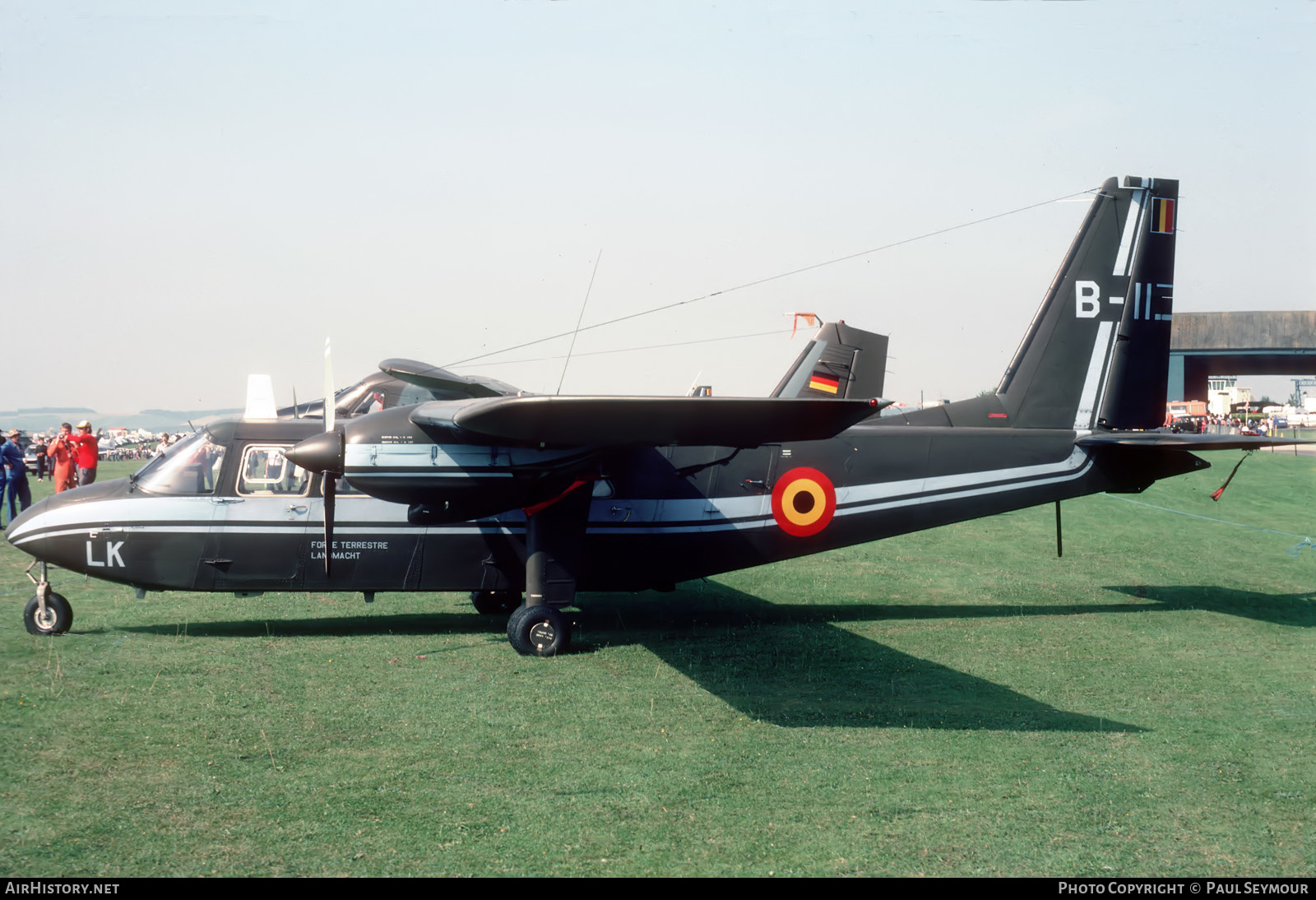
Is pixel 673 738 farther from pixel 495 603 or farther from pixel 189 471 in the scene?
pixel 189 471

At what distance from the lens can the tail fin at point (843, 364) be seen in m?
18.7

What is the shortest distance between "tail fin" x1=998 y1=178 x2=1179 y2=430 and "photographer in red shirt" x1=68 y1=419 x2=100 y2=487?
62.8 ft

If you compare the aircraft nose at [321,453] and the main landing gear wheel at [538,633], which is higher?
the aircraft nose at [321,453]

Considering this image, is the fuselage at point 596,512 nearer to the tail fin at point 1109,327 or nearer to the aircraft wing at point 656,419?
the tail fin at point 1109,327

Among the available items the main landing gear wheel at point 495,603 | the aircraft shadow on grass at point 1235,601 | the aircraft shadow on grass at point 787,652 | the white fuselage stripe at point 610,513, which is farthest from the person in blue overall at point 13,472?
the aircraft shadow on grass at point 1235,601

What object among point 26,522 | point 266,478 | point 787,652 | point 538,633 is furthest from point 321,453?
point 787,652

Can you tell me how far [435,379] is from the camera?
15.4m

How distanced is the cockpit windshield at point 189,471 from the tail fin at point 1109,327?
10.9 m

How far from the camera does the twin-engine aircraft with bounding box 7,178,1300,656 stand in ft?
33.2

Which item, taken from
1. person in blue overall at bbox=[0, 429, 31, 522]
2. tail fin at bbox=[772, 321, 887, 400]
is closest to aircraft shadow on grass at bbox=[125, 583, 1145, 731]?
tail fin at bbox=[772, 321, 887, 400]

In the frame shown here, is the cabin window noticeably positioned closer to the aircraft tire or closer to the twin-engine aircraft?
the twin-engine aircraft
